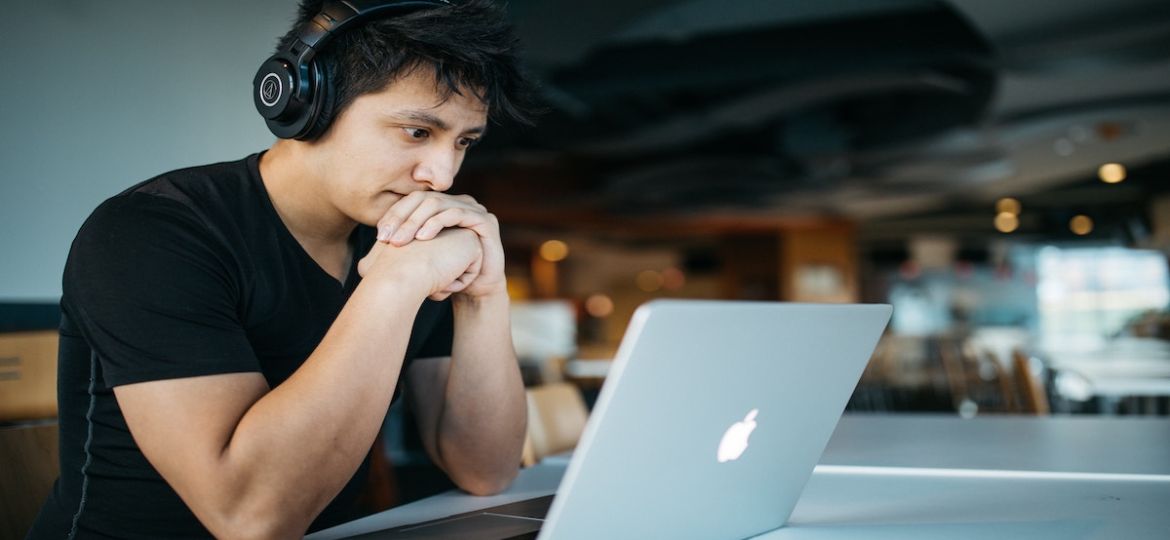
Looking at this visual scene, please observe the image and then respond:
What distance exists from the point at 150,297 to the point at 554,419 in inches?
53.6

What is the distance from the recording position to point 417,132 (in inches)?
45.6

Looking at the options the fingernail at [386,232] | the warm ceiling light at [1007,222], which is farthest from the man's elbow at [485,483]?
the warm ceiling light at [1007,222]

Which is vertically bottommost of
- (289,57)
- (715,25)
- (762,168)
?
(762,168)

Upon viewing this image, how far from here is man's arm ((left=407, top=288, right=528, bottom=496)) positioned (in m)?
1.32

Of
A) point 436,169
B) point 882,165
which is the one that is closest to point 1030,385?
point 436,169

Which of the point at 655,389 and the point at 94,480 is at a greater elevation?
→ the point at 655,389

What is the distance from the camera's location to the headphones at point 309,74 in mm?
1155

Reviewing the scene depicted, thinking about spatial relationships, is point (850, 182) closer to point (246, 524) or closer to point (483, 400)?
point (483, 400)

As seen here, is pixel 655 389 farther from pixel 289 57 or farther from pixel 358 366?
pixel 289 57

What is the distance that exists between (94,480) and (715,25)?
542cm

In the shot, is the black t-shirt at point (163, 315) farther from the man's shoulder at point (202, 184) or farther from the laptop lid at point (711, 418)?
the laptop lid at point (711, 418)

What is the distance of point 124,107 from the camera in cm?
209

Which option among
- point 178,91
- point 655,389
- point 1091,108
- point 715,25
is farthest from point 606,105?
point 655,389

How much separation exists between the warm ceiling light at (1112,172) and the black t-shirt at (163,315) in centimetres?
1174
